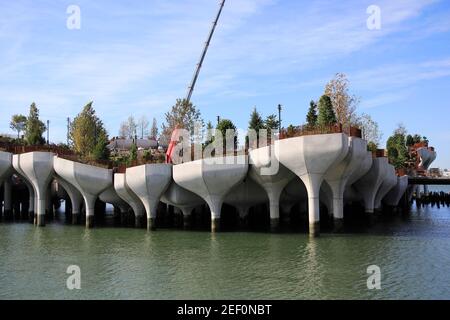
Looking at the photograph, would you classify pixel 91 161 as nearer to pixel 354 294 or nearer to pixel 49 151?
pixel 49 151

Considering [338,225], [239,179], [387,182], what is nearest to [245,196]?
[239,179]

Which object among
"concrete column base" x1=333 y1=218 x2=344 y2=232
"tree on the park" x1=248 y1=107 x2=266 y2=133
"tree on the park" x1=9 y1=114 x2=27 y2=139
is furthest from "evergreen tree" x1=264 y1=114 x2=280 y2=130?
"tree on the park" x1=9 y1=114 x2=27 y2=139

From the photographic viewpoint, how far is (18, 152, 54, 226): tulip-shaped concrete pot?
39406 millimetres

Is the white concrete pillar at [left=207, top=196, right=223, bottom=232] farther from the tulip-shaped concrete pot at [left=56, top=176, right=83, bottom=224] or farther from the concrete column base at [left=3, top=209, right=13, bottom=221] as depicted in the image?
the concrete column base at [left=3, top=209, right=13, bottom=221]

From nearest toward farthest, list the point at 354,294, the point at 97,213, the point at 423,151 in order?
the point at 354,294 → the point at 97,213 → the point at 423,151

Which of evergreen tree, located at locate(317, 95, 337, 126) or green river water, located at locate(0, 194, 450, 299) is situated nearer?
green river water, located at locate(0, 194, 450, 299)

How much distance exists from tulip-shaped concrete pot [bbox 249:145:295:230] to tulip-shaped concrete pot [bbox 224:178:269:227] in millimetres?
3008

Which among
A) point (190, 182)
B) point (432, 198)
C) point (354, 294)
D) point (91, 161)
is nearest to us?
point (354, 294)

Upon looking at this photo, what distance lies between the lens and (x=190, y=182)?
33.7 metres

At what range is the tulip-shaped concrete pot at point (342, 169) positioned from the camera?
29.9 m

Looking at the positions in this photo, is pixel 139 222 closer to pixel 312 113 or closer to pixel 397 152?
pixel 312 113

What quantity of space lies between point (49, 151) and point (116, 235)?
39.7 feet
